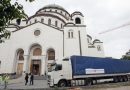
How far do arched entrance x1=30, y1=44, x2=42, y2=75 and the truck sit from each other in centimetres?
1788

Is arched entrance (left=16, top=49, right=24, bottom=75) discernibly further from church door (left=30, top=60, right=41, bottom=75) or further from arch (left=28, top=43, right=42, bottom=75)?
church door (left=30, top=60, right=41, bottom=75)

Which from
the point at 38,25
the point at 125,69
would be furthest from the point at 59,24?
the point at 125,69

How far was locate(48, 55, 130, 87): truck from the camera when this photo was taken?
60.8 ft

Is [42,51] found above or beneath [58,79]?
above

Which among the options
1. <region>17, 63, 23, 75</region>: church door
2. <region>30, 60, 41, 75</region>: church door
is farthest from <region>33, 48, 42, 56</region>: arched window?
<region>17, 63, 23, 75</region>: church door

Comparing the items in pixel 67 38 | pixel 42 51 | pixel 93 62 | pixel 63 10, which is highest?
pixel 63 10

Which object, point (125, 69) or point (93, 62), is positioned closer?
point (93, 62)

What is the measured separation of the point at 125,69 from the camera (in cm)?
2408

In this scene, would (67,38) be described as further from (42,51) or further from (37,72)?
(37,72)

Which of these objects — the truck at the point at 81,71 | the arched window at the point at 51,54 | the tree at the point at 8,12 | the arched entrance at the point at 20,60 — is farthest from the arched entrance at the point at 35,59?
the tree at the point at 8,12

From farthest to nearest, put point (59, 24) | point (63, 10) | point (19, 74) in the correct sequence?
point (63, 10) → point (59, 24) → point (19, 74)

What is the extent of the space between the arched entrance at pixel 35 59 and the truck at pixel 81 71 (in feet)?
58.7

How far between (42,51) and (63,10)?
17556 mm

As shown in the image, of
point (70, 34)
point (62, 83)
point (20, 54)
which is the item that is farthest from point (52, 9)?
point (62, 83)
